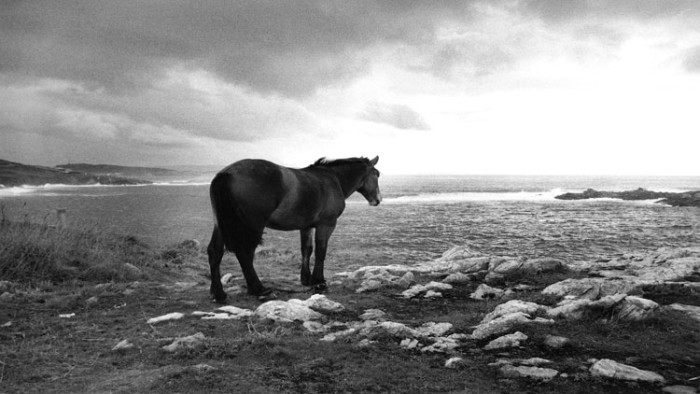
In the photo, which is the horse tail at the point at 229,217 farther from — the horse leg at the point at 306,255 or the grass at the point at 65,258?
the grass at the point at 65,258

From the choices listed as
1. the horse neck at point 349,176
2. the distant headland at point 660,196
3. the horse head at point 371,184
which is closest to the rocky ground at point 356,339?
the horse neck at point 349,176

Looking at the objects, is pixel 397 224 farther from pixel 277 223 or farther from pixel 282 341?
pixel 282 341

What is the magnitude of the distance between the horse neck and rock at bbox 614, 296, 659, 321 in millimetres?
6042

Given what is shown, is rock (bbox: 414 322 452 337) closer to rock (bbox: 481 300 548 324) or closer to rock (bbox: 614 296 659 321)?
rock (bbox: 481 300 548 324)

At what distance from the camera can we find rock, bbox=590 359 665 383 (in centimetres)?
422

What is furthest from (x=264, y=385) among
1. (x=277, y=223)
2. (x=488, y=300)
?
(x=488, y=300)

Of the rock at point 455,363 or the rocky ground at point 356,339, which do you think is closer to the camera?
the rocky ground at point 356,339

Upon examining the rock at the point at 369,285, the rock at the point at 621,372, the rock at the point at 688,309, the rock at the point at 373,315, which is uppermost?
the rock at the point at 621,372

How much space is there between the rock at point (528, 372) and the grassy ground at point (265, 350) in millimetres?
108

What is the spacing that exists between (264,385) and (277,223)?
4700 millimetres

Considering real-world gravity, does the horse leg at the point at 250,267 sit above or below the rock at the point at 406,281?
above

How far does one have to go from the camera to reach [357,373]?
14.1ft

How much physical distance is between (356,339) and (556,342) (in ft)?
8.09

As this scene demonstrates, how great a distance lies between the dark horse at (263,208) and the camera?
756 centimetres
